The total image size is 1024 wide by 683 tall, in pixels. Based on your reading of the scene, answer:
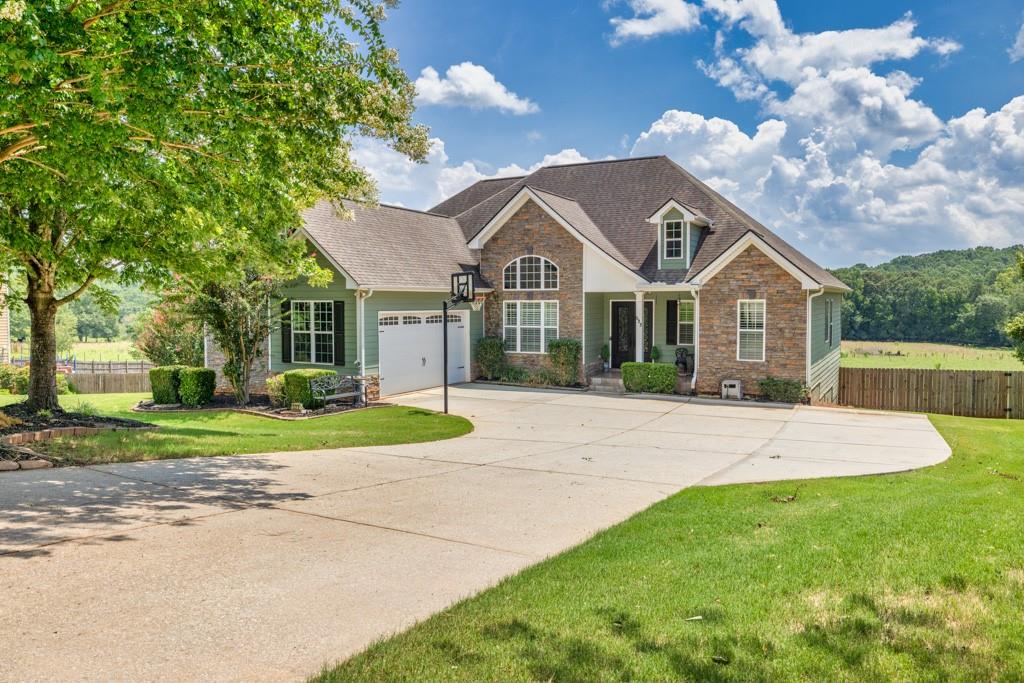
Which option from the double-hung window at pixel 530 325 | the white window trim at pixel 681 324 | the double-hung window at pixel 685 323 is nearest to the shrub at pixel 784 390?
the white window trim at pixel 681 324

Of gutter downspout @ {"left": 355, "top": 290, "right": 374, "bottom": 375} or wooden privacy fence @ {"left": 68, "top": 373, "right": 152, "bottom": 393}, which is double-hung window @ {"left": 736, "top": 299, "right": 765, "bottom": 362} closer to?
gutter downspout @ {"left": 355, "top": 290, "right": 374, "bottom": 375}

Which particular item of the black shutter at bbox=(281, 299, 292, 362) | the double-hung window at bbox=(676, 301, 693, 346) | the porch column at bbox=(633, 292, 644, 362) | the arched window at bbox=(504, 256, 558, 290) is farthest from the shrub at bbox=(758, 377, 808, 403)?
the black shutter at bbox=(281, 299, 292, 362)

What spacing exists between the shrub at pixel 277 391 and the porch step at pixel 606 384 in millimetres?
9621

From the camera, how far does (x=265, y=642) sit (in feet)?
14.8

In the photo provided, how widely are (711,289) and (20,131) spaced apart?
57.9 ft

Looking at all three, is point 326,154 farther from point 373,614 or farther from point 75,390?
point 75,390

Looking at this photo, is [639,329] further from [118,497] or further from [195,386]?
[118,497]

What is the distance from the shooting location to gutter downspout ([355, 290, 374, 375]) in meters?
19.5

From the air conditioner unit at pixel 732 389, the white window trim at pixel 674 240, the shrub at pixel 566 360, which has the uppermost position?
the white window trim at pixel 674 240

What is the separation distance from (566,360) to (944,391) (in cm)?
1210

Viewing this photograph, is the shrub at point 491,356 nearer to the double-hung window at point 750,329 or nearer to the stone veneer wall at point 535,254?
the stone veneer wall at point 535,254

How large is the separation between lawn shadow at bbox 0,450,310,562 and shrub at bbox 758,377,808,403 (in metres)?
14.8

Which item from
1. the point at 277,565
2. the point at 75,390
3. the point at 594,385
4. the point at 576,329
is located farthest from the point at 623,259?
the point at 75,390

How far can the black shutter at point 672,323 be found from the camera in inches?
947
